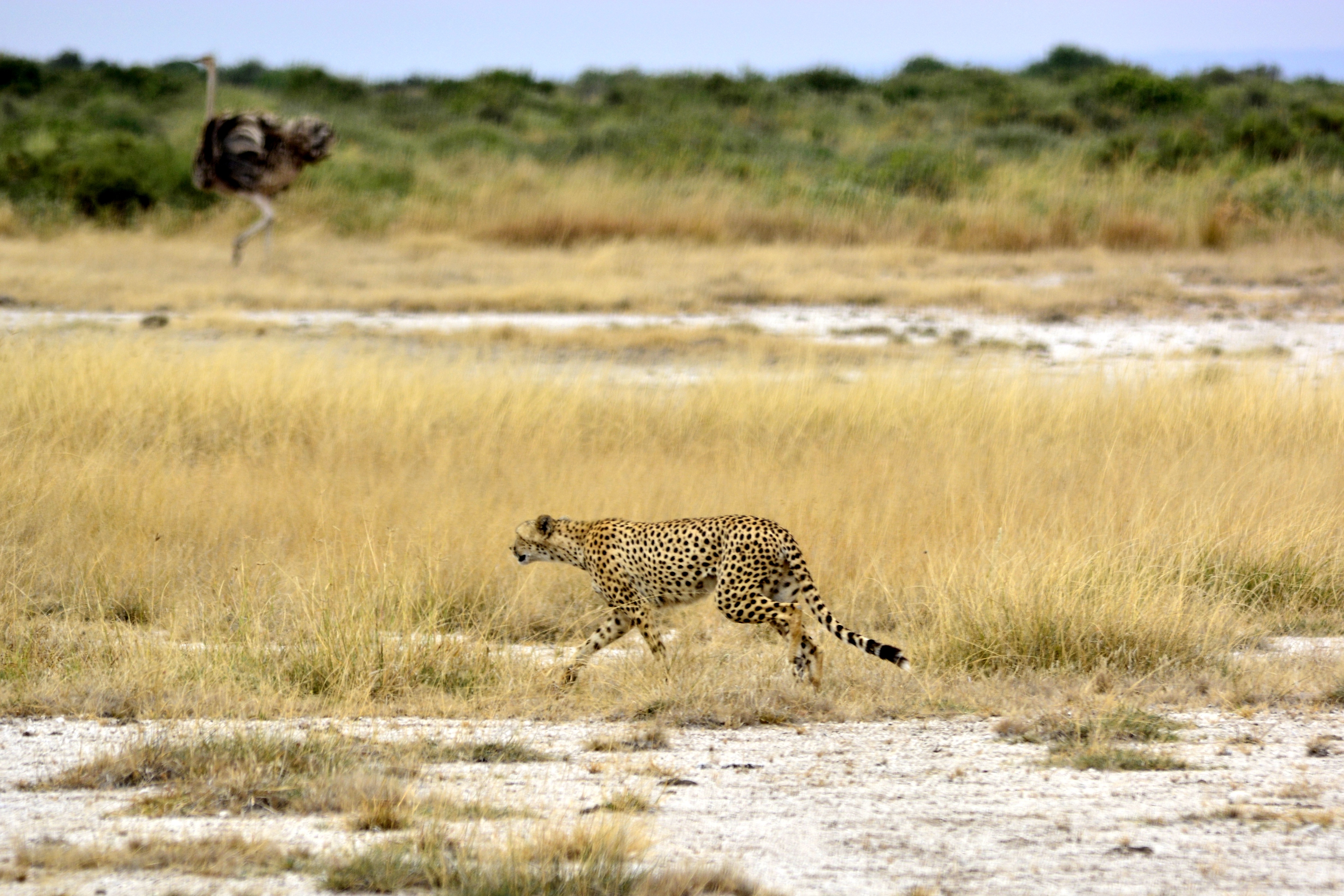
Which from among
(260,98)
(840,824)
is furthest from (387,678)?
(260,98)

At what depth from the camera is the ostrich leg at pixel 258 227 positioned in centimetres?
1705

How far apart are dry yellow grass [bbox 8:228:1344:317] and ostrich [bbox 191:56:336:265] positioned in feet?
2.59

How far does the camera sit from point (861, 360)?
12398 millimetres

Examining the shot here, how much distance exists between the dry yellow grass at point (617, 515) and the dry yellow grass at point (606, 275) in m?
3.47

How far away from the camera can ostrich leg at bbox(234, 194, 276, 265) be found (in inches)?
671

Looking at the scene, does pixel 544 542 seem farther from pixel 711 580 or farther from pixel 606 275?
pixel 606 275

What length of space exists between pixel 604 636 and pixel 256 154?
43.5 feet

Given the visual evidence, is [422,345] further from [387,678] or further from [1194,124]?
[1194,124]

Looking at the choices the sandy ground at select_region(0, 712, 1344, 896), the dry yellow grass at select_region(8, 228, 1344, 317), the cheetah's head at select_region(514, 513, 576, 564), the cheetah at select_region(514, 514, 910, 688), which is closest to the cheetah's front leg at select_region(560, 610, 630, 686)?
the cheetah at select_region(514, 514, 910, 688)

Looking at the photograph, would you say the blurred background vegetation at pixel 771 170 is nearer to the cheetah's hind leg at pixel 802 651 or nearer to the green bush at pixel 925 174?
the green bush at pixel 925 174

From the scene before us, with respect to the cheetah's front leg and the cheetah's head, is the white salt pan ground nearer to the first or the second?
the cheetah's head

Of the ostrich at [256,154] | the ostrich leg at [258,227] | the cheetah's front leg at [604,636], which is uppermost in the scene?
the ostrich at [256,154]

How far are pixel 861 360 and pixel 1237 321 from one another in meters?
4.37

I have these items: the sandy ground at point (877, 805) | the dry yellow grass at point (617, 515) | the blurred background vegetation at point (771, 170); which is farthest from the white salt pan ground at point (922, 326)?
the sandy ground at point (877, 805)
